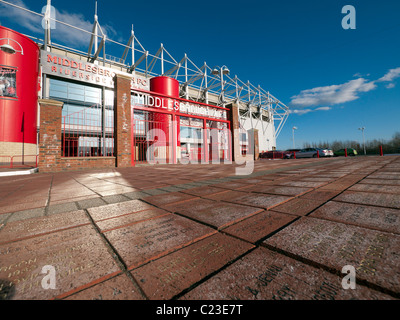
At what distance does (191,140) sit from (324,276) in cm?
2272

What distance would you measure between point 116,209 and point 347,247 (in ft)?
5.96

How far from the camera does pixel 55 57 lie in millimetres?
10422

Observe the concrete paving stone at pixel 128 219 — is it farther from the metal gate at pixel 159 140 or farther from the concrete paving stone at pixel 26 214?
the metal gate at pixel 159 140

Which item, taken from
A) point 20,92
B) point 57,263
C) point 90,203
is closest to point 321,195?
point 57,263

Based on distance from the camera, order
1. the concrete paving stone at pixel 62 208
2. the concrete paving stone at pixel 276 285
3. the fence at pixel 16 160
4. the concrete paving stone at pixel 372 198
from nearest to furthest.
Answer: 1. the concrete paving stone at pixel 276 285
2. the concrete paving stone at pixel 372 198
3. the concrete paving stone at pixel 62 208
4. the fence at pixel 16 160

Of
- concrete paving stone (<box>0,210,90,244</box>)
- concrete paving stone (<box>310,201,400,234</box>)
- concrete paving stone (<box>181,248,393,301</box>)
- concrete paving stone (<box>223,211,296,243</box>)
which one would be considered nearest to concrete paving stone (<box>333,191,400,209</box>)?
concrete paving stone (<box>310,201,400,234</box>)

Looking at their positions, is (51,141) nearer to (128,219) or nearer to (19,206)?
(19,206)

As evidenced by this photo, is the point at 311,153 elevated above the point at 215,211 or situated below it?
above

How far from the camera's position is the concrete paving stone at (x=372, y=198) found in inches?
61.3

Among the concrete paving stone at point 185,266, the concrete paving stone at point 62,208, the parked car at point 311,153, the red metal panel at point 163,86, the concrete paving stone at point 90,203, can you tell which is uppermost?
the red metal panel at point 163,86

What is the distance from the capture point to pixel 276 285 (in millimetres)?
640

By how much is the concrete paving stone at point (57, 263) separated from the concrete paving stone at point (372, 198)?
2.18 m

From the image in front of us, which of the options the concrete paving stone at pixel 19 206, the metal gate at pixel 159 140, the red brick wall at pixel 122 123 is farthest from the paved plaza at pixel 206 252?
the metal gate at pixel 159 140

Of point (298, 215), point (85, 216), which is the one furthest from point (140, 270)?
point (298, 215)
